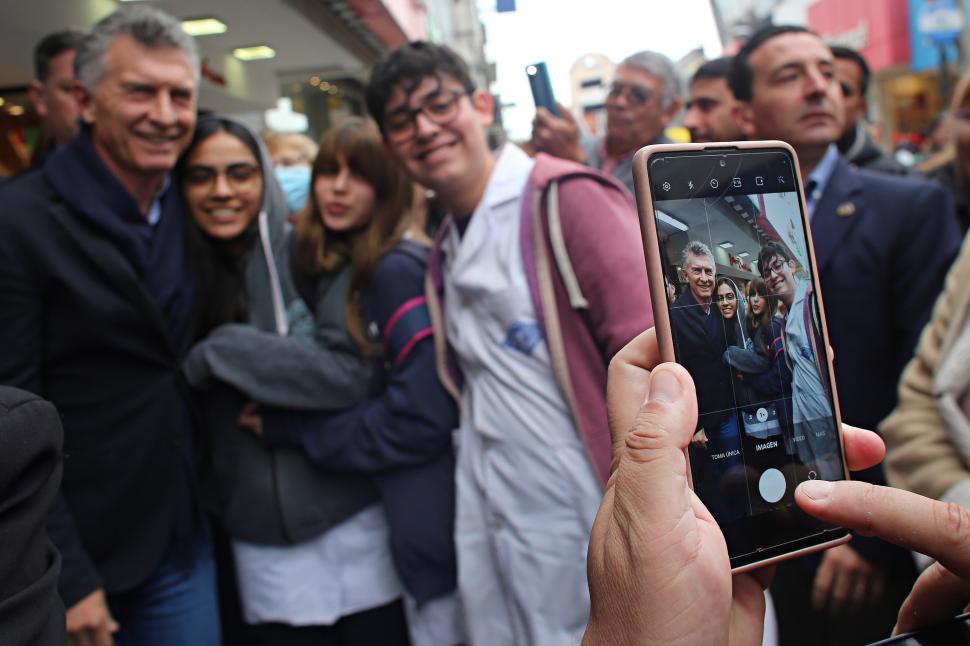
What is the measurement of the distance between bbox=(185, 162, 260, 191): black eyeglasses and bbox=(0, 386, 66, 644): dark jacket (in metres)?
1.61

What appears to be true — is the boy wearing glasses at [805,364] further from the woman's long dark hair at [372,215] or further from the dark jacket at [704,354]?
the woman's long dark hair at [372,215]

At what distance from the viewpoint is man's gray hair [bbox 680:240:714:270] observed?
0.86m

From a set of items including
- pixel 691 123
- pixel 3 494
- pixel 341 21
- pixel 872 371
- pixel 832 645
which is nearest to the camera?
pixel 3 494

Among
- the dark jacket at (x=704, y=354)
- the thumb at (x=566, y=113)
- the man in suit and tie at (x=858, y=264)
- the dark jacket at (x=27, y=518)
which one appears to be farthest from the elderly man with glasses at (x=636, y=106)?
the dark jacket at (x=27, y=518)

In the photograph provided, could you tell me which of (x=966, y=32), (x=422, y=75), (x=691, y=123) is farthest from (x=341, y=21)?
(x=966, y=32)

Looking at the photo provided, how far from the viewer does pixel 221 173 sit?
2250mm

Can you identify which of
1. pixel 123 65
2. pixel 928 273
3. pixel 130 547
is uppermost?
pixel 123 65

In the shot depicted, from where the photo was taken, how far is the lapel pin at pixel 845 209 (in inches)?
82.5

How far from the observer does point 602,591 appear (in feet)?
2.61

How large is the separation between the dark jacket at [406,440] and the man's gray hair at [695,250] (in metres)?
1.26

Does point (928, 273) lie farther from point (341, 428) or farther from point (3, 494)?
point (3, 494)

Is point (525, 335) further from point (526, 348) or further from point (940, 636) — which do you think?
point (940, 636)

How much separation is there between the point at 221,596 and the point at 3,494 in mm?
1911

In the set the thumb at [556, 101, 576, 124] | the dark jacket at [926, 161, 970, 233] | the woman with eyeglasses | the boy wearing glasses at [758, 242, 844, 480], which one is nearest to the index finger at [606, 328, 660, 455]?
the boy wearing glasses at [758, 242, 844, 480]
